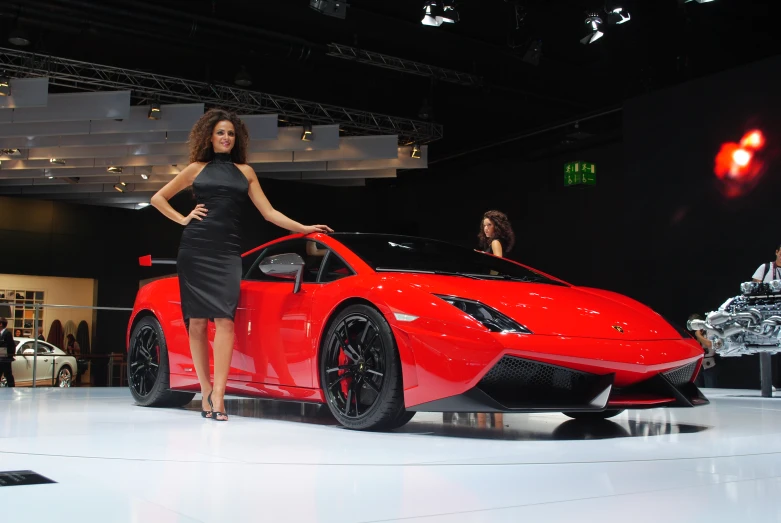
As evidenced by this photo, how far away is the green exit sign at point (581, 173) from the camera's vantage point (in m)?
14.8

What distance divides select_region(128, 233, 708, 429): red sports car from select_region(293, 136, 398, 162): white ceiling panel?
403 inches

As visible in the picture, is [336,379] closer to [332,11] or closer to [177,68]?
[332,11]

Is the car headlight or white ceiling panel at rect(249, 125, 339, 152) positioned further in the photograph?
white ceiling panel at rect(249, 125, 339, 152)

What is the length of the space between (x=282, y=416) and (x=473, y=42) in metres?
8.62

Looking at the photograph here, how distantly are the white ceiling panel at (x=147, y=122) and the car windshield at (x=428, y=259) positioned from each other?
367 inches

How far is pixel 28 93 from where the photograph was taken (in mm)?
11625

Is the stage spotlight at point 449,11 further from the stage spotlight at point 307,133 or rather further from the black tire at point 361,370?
the black tire at point 361,370

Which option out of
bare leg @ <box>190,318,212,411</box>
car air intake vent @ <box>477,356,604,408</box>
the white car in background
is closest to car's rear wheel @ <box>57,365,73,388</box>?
the white car in background

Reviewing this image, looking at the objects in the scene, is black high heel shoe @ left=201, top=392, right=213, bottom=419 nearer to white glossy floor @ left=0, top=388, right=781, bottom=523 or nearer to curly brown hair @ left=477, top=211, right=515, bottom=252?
white glossy floor @ left=0, top=388, right=781, bottom=523

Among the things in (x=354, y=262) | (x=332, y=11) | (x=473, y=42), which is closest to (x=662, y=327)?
(x=354, y=262)

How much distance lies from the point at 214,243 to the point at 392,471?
7.57ft

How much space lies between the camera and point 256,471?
2.57m

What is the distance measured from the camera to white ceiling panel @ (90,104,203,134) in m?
13.2

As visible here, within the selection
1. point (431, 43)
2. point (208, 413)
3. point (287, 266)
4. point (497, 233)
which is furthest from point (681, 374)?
point (431, 43)
